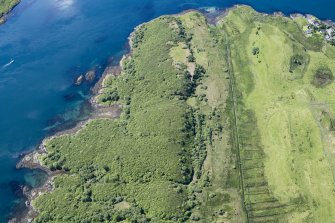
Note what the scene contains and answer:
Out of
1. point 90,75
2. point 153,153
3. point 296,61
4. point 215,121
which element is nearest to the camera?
point 153,153

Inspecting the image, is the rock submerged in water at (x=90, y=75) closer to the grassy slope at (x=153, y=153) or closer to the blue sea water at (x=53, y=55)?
the blue sea water at (x=53, y=55)

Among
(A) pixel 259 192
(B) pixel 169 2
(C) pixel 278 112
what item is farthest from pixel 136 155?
(B) pixel 169 2

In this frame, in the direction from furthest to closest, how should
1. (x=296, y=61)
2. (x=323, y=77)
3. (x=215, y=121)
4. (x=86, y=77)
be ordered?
(x=86, y=77), (x=296, y=61), (x=323, y=77), (x=215, y=121)

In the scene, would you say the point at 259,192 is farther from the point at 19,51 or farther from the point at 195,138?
the point at 19,51

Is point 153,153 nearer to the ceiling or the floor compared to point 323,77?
nearer to the floor

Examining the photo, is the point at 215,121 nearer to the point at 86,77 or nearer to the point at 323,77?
the point at 323,77

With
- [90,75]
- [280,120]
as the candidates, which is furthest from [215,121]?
[90,75]

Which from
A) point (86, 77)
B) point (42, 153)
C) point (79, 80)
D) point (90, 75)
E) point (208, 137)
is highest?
point (90, 75)

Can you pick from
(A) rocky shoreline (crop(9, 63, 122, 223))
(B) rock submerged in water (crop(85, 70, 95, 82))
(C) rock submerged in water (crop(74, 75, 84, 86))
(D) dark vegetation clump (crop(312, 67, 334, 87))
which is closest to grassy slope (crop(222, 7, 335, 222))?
(D) dark vegetation clump (crop(312, 67, 334, 87))
